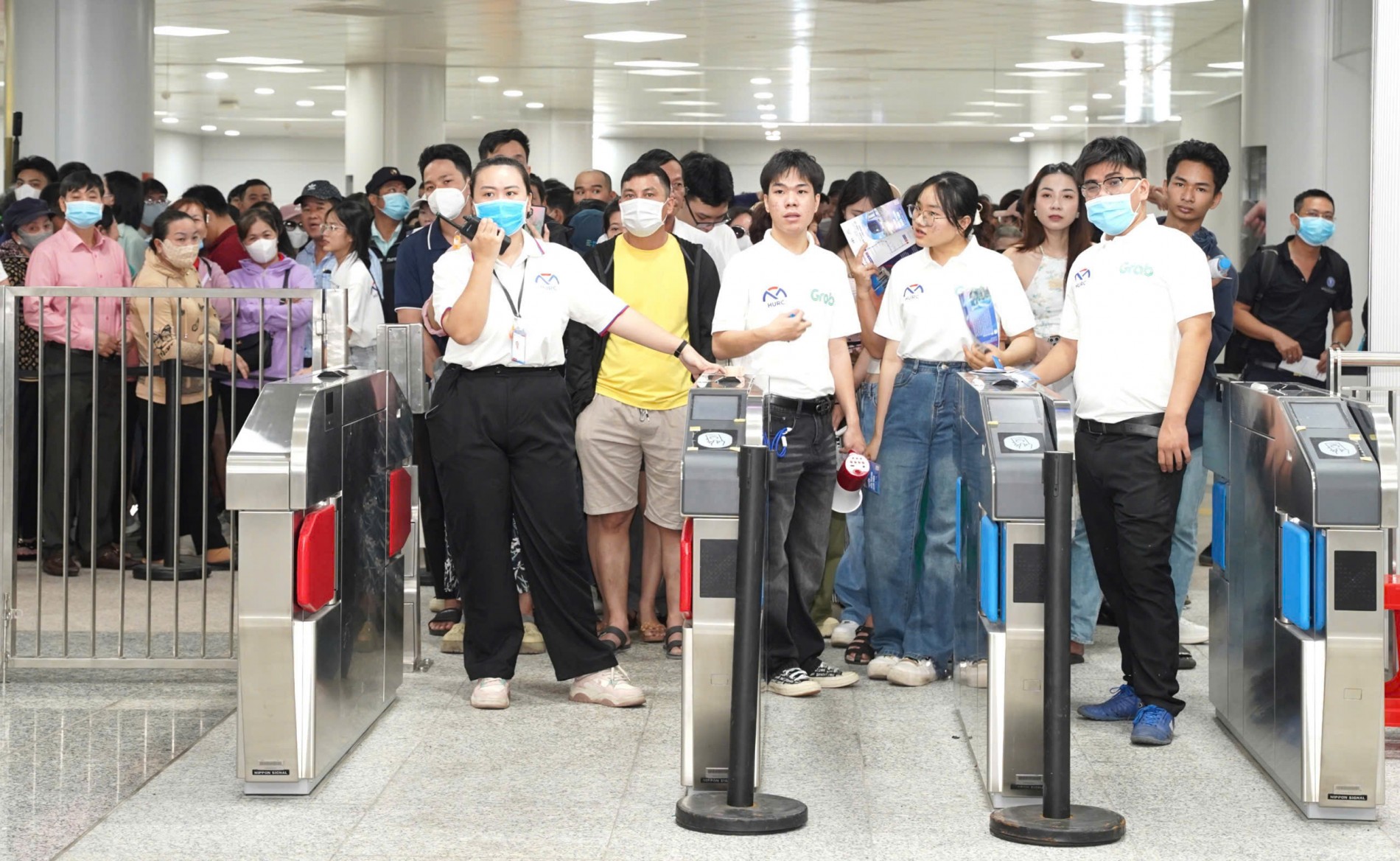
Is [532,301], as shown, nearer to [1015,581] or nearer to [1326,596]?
[1015,581]

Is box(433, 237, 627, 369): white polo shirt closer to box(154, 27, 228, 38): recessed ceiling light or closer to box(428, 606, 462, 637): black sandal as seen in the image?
box(428, 606, 462, 637): black sandal

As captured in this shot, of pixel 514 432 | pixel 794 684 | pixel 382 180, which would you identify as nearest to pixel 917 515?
pixel 794 684

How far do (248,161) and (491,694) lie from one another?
38.2 feet

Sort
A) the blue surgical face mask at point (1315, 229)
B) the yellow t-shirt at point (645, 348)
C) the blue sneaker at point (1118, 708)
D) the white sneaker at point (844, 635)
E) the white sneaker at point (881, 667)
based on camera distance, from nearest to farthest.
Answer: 1. the blue sneaker at point (1118, 708)
2. the white sneaker at point (881, 667)
3. the yellow t-shirt at point (645, 348)
4. the white sneaker at point (844, 635)
5. the blue surgical face mask at point (1315, 229)

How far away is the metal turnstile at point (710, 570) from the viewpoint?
3.68m

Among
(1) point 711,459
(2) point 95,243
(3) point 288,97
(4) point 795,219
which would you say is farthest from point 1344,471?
(3) point 288,97

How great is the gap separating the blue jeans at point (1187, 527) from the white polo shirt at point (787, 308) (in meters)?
1.37

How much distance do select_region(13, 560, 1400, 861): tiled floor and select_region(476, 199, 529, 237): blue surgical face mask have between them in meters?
1.44

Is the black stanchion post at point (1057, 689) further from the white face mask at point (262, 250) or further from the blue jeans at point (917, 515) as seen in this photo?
the white face mask at point (262, 250)

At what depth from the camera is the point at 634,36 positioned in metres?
12.6

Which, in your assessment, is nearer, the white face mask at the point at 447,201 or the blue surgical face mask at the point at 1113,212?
the blue surgical face mask at the point at 1113,212

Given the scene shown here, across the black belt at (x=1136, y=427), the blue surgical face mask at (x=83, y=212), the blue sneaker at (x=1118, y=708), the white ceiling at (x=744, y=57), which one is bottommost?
the blue sneaker at (x=1118, y=708)

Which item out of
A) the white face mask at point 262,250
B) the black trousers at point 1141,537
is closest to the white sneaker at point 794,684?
the black trousers at point 1141,537

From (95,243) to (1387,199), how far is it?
5149 mm
